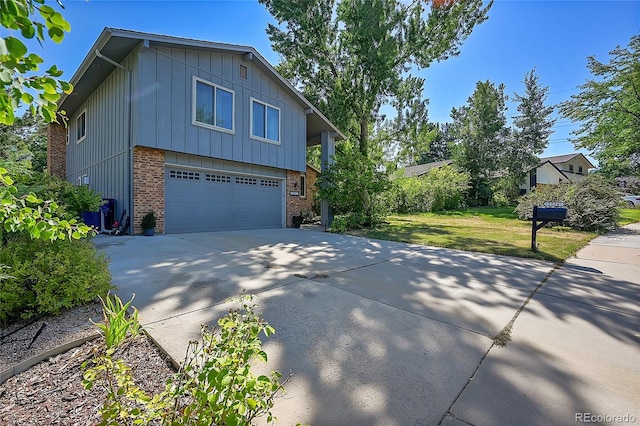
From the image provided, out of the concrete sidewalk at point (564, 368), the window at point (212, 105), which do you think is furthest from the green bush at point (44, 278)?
the window at point (212, 105)

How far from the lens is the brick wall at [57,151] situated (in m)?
13.9

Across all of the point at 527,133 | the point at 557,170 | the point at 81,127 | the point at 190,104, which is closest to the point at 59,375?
the point at 190,104

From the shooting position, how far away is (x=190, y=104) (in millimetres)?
8625

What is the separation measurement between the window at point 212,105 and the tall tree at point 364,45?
729cm

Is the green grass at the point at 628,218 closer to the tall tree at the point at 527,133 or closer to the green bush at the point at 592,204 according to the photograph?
the green bush at the point at 592,204

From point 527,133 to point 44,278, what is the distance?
101 feet

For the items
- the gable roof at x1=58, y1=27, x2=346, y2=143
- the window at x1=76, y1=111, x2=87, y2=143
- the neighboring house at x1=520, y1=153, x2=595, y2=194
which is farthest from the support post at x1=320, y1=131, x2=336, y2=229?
the neighboring house at x1=520, y1=153, x2=595, y2=194

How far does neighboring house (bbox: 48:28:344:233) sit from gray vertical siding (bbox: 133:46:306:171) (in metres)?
0.03

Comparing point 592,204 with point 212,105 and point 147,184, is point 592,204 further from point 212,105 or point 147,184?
point 147,184

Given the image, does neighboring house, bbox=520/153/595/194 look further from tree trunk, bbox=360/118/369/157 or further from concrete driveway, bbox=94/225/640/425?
concrete driveway, bbox=94/225/640/425

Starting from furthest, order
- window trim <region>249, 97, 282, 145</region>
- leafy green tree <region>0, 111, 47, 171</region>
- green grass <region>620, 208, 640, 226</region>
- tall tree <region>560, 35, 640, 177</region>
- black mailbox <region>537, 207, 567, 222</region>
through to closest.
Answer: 1. green grass <region>620, 208, 640, 226</region>
2. tall tree <region>560, 35, 640, 177</region>
3. window trim <region>249, 97, 282, 145</region>
4. black mailbox <region>537, 207, 567, 222</region>
5. leafy green tree <region>0, 111, 47, 171</region>

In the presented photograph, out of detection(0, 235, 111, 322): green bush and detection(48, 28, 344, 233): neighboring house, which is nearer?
detection(0, 235, 111, 322): green bush

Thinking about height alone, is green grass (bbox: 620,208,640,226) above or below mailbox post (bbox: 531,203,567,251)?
below

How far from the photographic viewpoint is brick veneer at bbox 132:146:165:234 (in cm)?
784
